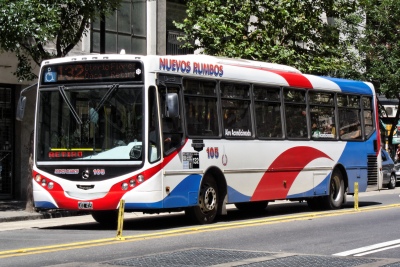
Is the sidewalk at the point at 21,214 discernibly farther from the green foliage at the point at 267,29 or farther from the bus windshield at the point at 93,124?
the green foliage at the point at 267,29

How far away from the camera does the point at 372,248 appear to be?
1372 centimetres

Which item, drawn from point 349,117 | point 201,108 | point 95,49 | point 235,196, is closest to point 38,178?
point 201,108

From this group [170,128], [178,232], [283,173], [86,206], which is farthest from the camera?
[283,173]

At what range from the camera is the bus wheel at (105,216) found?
61.6 ft

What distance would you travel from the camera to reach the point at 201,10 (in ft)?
106

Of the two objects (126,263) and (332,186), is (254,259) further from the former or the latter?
(332,186)

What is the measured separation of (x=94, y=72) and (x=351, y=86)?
9267 millimetres

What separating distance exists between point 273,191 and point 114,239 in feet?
21.3

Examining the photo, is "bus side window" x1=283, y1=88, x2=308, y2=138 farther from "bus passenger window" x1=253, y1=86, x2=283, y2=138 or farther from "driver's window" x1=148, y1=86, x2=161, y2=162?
"driver's window" x1=148, y1=86, x2=161, y2=162

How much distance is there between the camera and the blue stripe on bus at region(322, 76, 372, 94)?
24.1 metres

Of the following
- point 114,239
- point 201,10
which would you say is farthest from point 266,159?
point 201,10

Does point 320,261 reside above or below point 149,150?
below

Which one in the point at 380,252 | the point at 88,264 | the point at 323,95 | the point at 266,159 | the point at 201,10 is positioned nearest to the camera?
the point at 88,264

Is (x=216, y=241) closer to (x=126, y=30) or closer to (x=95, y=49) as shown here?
(x=95, y=49)
